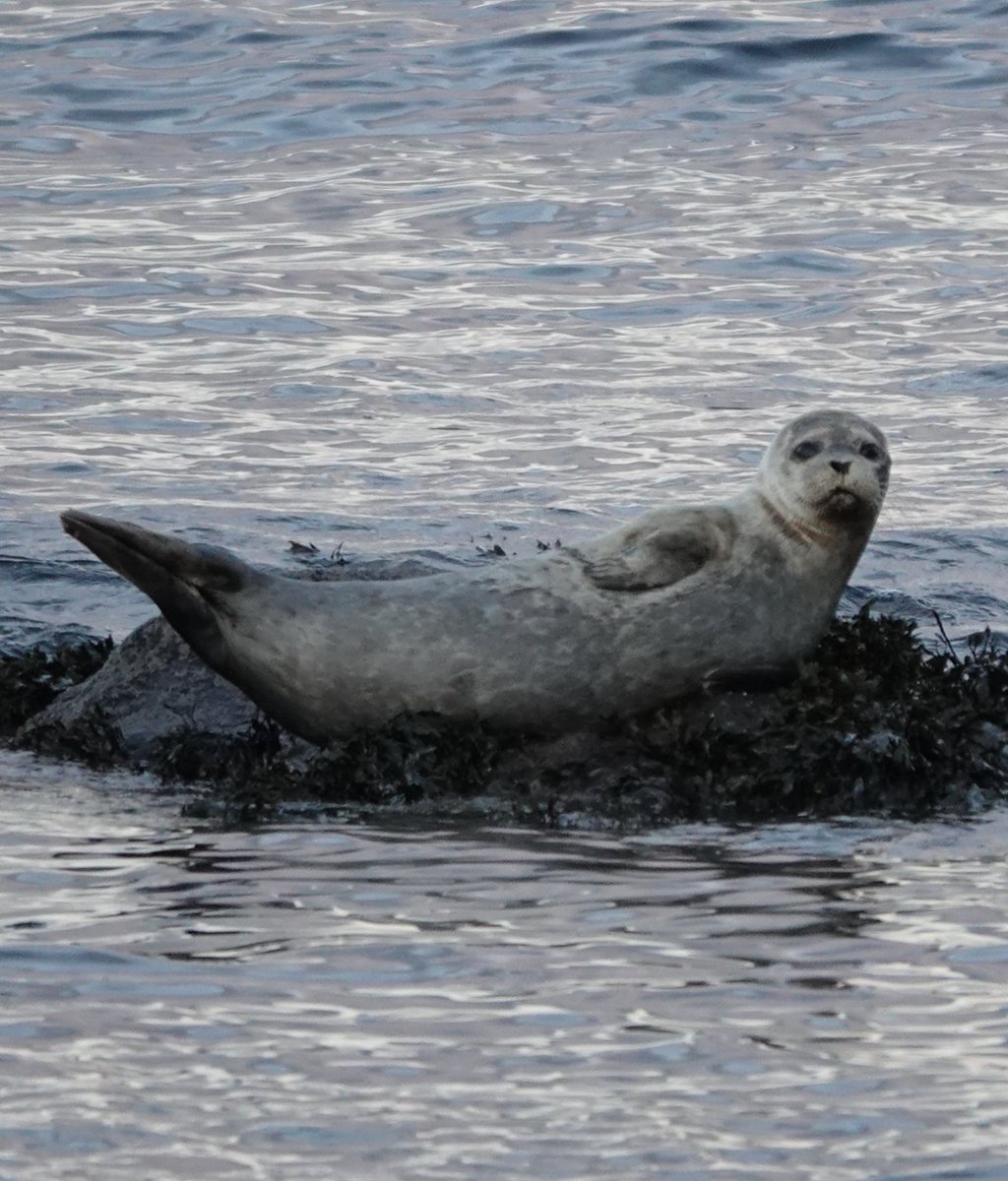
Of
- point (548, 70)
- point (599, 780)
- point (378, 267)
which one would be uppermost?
point (548, 70)

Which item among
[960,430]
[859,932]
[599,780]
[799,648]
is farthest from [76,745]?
[960,430]

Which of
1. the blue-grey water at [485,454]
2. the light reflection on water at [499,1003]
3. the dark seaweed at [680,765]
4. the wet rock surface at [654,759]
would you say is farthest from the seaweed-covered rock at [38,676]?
the light reflection on water at [499,1003]

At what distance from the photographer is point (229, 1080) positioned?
505 cm

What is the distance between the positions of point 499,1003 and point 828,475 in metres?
3.08

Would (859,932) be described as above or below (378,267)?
below

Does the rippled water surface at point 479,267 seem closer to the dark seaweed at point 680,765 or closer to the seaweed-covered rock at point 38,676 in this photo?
the seaweed-covered rock at point 38,676

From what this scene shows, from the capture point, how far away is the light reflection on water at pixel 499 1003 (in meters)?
4.74

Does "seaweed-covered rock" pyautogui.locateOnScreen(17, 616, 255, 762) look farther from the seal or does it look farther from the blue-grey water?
the seal

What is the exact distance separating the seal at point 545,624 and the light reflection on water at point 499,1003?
31.1 inches

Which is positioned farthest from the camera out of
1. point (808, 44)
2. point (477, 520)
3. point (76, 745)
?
point (808, 44)

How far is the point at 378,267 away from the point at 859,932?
567 inches

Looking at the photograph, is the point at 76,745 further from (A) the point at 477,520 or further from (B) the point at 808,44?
(B) the point at 808,44

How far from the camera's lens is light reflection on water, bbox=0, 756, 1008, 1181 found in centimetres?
474

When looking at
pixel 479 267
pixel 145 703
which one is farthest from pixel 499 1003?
pixel 479 267
